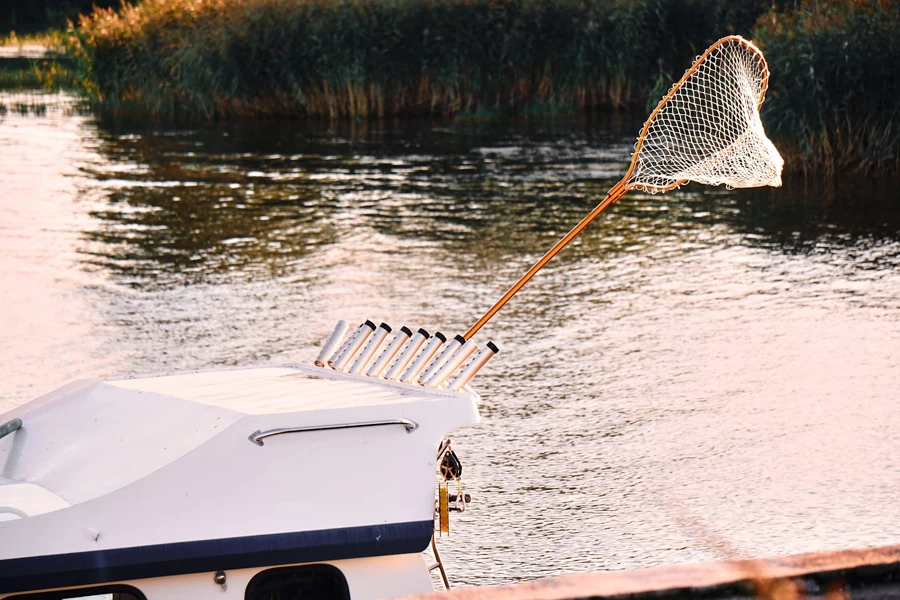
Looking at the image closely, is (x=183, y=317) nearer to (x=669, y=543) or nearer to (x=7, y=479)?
(x=669, y=543)

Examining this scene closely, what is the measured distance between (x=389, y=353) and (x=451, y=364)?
0.33 metres

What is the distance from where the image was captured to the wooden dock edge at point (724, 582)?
7.45 feet

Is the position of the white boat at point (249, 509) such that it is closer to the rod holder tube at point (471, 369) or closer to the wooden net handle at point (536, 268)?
the rod holder tube at point (471, 369)

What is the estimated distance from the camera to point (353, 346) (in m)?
5.08

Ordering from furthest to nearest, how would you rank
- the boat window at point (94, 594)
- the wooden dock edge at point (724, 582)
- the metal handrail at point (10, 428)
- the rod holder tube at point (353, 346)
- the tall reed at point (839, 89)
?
the tall reed at point (839, 89) < the rod holder tube at point (353, 346) < the metal handrail at point (10, 428) < the boat window at point (94, 594) < the wooden dock edge at point (724, 582)

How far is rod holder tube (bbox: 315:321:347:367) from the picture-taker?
16.8ft

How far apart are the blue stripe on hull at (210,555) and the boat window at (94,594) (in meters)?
0.07

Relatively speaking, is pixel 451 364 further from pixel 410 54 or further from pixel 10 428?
pixel 410 54

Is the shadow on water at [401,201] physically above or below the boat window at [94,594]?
below

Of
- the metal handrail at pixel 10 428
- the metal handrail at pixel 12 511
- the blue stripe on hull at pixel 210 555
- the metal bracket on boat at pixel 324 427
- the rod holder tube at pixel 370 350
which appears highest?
the rod holder tube at pixel 370 350

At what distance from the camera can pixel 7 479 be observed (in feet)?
14.8

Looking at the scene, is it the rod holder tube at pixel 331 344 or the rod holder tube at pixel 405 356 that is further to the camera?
the rod holder tube at pixel 331 344

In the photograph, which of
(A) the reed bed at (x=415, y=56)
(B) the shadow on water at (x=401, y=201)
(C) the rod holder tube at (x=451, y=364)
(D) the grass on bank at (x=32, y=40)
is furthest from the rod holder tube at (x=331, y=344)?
(D) the grass on bank at (x=32, y=40)

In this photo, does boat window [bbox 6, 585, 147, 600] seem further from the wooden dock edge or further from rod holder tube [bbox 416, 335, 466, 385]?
the wooden dock edge
